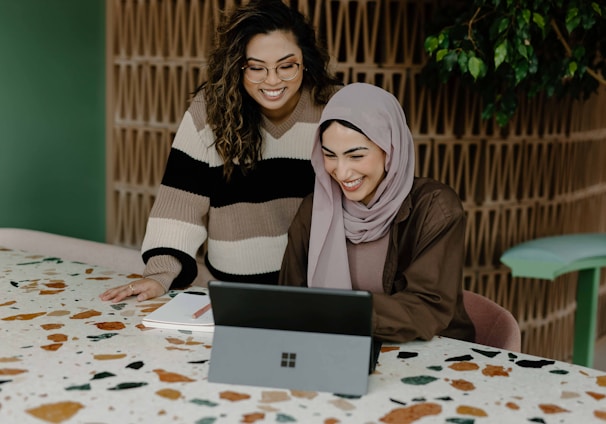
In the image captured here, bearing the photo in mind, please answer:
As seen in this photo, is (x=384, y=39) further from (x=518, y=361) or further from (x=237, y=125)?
(x=518, y=361)

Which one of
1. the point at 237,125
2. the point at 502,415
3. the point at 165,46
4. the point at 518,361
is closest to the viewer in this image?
the point at 502,415

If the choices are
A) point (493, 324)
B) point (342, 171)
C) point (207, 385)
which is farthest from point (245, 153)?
point (207, 385)

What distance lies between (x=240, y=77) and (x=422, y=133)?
1.42m

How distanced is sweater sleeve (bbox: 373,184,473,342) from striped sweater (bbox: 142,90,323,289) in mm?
501

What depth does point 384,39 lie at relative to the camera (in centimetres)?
323

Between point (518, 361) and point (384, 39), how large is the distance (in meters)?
2.04

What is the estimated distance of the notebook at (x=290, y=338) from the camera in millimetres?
1306

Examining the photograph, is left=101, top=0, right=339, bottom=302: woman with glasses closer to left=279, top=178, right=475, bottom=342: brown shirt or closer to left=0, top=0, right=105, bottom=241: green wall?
left=279, top=178, right=475, bottom=342: brown shirt

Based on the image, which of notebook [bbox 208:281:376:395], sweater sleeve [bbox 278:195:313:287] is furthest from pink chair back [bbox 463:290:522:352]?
notebook [bbox 208:281:376:395]

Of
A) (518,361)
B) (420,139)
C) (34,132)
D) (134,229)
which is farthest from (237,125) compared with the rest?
(134,229)

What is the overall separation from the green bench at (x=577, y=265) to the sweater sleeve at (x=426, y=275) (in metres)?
1.14

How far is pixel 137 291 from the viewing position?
1876 mm

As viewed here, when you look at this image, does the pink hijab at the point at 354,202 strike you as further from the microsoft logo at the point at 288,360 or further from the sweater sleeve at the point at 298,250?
the microsoft logo at the point at 288,360

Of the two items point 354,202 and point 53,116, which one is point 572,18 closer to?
point 354,202
